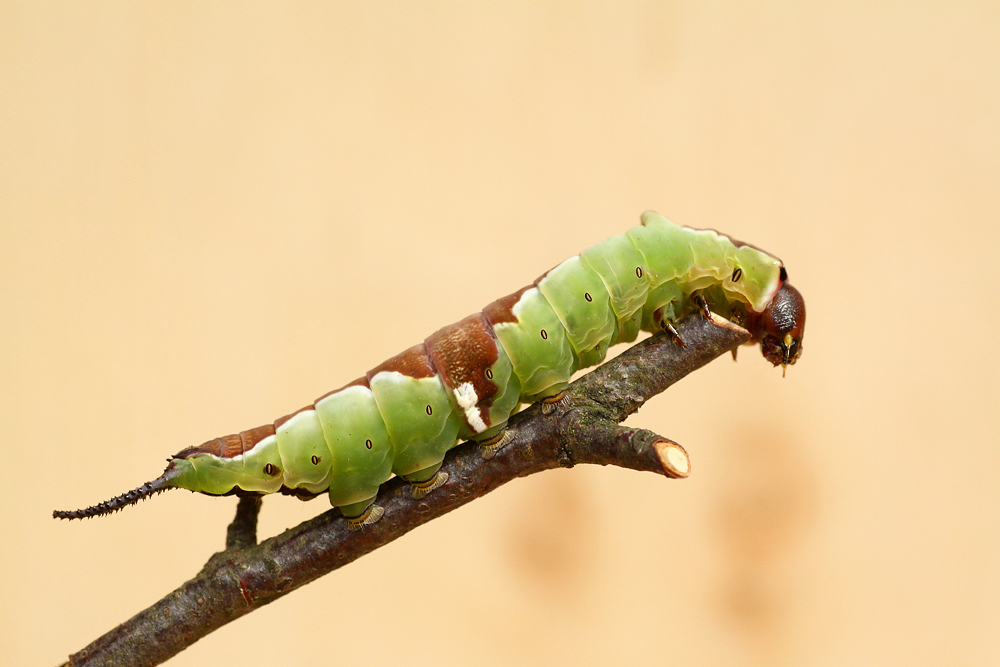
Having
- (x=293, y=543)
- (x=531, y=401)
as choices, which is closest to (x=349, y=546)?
(x=293, y=543)

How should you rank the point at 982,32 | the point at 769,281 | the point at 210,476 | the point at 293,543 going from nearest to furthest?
the point at 210,476
the point at 293,543
the point at 769,281
the point at 982,32

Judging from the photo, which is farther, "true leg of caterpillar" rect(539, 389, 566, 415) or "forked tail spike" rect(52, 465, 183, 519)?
"true leg of caterpillar" rect(539, 389, 566, 415)

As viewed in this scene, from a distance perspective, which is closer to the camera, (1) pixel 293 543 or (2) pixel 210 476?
(2) pixel 210 476

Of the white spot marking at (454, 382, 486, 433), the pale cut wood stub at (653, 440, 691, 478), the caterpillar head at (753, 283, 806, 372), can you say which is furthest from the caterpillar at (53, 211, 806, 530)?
the pale cut wood stub at (653, 440, 691, 478)

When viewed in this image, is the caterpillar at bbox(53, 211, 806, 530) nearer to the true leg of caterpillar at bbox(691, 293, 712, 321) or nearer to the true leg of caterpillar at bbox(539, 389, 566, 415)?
the true leg of caterpillar at bbox(539, 389, 566, 415)

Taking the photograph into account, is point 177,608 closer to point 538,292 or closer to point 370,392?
point 370,392

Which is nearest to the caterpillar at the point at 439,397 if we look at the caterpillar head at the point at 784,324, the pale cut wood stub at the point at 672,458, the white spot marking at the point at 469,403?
the white spot marking at the point at 469,403

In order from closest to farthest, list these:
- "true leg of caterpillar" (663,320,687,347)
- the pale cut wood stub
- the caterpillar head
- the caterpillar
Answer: the pale cut wood stub < the caterpillar < "true leg of caterpillar" (663,320,687,347) < the caterpillar head
